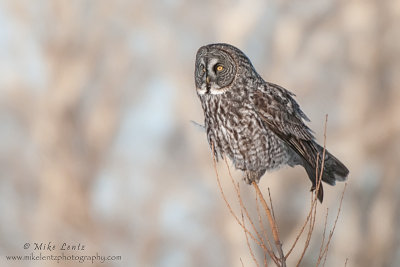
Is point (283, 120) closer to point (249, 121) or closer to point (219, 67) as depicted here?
point (249, 121)

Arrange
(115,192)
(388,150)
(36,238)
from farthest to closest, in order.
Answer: (115,192), (388,150), (36,238)

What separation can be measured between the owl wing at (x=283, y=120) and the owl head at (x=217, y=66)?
22cm

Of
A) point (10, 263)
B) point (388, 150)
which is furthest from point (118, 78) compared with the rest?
point (388, 150)

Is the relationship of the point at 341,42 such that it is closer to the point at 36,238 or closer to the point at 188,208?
the point at 188,208

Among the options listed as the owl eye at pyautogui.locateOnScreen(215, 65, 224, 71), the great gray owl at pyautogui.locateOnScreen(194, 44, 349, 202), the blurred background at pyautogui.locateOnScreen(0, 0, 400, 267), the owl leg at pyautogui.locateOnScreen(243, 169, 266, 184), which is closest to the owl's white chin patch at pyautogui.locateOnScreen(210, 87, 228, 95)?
the great gray owl at pyautogui.locateOnScreen(194, 44, 349, 202)

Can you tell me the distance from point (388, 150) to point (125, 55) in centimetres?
557

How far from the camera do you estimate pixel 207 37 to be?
14.6 meters

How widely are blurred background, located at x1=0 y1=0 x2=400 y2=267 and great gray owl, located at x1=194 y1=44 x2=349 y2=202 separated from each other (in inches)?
291

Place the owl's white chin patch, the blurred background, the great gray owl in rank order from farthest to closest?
the blurred background, the owl's white chin patch, the great gray owl

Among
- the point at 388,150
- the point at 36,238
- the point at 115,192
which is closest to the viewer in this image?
the point at 36,238

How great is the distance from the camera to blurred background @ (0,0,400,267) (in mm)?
13297

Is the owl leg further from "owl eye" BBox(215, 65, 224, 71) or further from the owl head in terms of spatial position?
"owl eye" BBox(215, 65, 224, 71)

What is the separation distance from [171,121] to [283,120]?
9.41 meters

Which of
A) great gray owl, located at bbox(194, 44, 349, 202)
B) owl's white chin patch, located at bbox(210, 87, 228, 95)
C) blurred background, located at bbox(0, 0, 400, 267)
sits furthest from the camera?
blurred background, located at bbox(0, 0, 400, 267)
